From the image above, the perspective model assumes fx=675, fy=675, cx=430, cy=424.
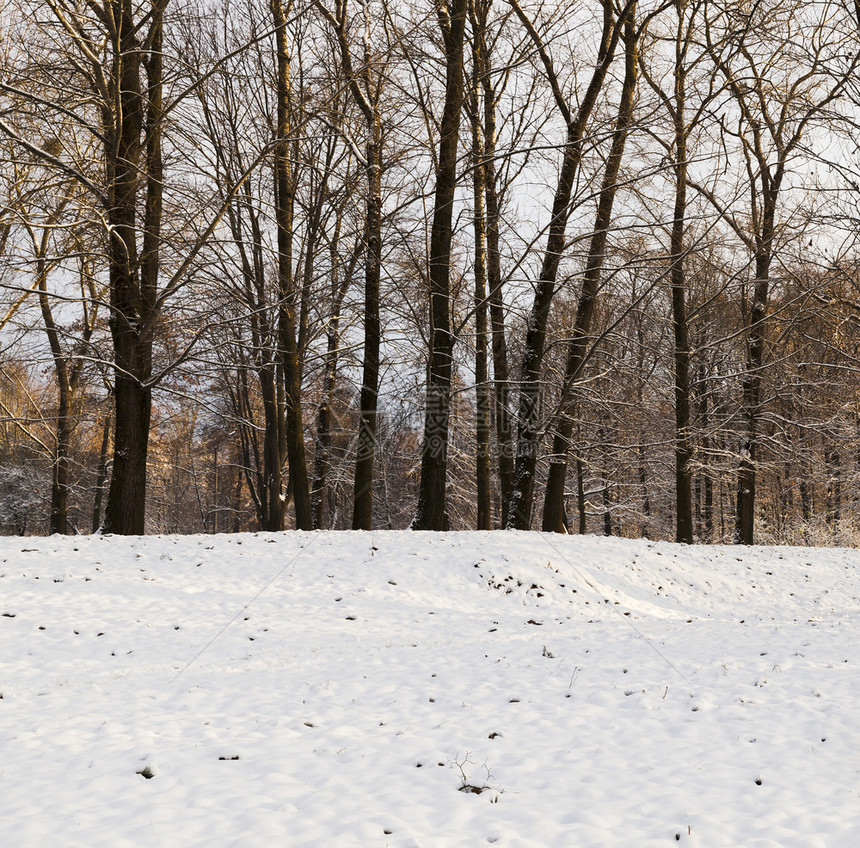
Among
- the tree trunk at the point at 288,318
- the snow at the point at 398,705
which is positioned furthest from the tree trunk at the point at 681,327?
the tree trunk at the point at 288,318

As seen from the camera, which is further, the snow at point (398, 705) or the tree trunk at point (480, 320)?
the tree trunk at point (480, 320)

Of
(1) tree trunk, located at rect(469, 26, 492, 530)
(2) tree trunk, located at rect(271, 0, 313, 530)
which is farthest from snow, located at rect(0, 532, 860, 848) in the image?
(1) tree trunk, located at rect(469, 26, 492, 530)

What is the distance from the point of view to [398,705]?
19.0 feet

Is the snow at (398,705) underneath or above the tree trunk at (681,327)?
underneath

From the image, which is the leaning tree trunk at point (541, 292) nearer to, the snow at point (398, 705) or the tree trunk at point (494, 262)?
the tree trunk at point (494, 262)

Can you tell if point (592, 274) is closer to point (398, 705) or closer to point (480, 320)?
point (480, 320)

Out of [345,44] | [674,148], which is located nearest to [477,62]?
[345,44]

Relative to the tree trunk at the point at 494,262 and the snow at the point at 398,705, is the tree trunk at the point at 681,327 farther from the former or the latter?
the snow at the point at 398,705

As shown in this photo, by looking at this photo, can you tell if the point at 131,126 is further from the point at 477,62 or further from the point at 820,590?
the point at 820,590

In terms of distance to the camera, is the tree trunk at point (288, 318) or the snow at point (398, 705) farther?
the tree trunk at point (288, 318)

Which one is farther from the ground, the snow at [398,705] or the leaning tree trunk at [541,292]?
the leaning tree trunk at [541,292]

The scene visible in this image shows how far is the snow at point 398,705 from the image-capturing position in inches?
155

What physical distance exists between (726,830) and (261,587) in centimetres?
696

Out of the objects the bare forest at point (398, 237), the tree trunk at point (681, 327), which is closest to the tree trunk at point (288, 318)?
the bare forest at point (398, 237)
